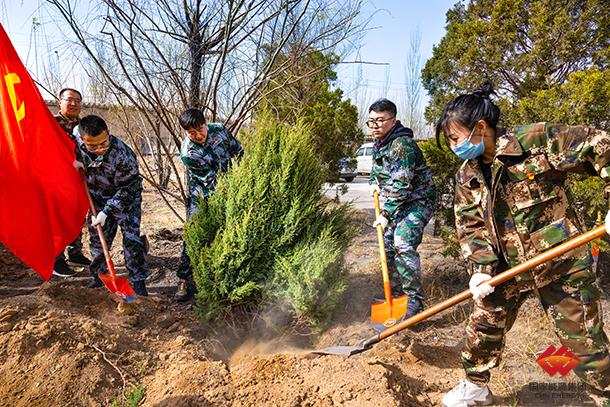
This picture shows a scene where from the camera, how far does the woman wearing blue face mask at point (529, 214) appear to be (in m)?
2.17

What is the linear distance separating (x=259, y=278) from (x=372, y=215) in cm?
575

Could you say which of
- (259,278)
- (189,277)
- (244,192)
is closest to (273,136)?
(244,192)

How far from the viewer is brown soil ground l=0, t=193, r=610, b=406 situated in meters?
2.54

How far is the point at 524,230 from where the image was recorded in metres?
2.32

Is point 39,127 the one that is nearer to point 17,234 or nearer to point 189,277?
point 17,234

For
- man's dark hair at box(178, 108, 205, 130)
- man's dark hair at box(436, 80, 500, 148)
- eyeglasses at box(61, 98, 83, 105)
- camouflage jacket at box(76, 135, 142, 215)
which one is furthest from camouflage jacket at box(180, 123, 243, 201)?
man's dark hair at box(436, 80, 500, 148)

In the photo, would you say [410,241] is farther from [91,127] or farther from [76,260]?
[76,260]

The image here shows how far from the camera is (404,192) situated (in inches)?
142

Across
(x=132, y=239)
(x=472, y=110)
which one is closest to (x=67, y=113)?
(x=132, y=239)

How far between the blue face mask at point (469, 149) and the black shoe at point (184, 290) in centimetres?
302

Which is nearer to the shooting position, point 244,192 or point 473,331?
point 473,331

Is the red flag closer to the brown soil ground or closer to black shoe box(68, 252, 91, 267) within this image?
the brown soil ground

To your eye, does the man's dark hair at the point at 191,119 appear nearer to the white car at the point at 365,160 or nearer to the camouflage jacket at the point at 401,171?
the camouflage jacket at the point at 401,171

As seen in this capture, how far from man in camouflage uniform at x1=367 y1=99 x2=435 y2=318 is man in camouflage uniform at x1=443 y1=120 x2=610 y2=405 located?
115 cm
